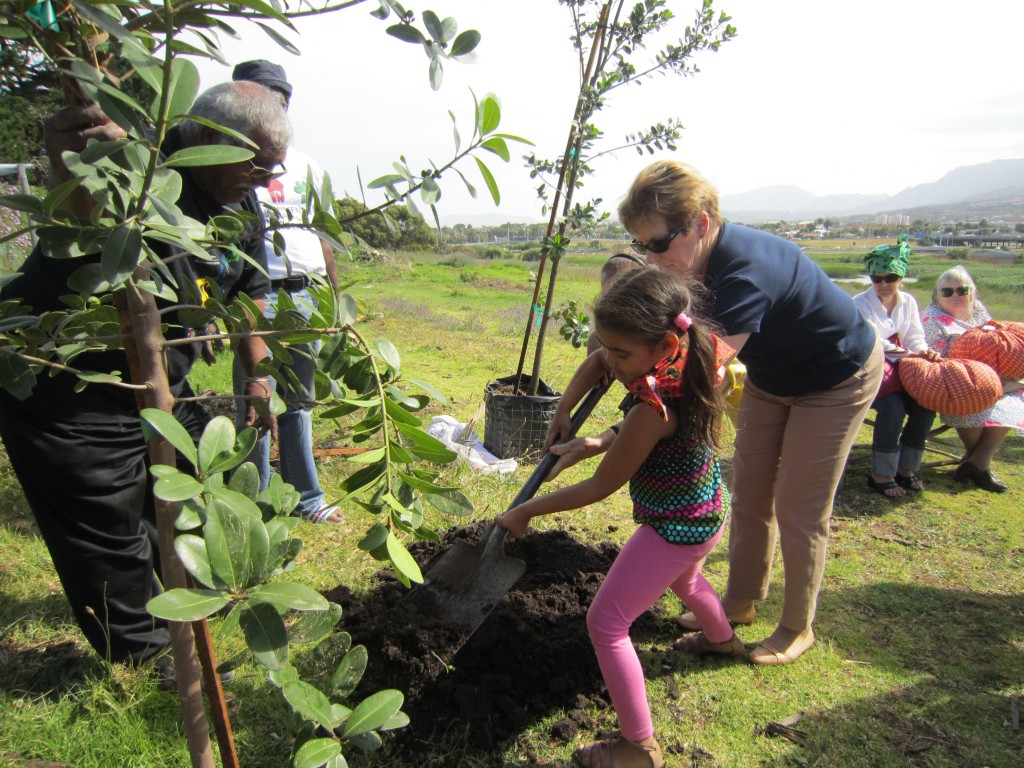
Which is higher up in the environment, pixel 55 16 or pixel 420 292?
pixel 55 16

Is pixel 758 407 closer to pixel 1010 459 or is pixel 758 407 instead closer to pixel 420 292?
pixel 1010 459

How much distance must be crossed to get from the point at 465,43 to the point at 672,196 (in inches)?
54.8

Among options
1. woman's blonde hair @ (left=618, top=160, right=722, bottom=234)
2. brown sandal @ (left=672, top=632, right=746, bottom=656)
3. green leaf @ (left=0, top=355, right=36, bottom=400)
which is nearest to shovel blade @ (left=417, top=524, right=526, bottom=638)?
brown sandal @ (left=672, top=632, right=746, bottom=656)

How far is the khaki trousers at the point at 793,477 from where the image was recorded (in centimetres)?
237

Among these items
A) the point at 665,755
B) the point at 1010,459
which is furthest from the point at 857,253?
the point at 665,755

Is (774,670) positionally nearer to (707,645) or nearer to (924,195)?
(707,645)

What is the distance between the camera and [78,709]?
6.70ft

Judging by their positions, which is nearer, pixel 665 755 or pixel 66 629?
pixel 665 755

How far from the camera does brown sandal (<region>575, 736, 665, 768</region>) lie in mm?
1945

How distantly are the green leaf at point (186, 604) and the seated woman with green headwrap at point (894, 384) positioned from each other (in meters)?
4.62

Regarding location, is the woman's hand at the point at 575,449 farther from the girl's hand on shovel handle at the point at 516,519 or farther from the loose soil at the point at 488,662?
the loose soil at the point at 488,662

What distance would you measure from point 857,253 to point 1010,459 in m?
25.2

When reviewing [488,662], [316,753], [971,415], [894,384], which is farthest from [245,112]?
[971,415]

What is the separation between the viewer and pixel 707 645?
255 centimetres
